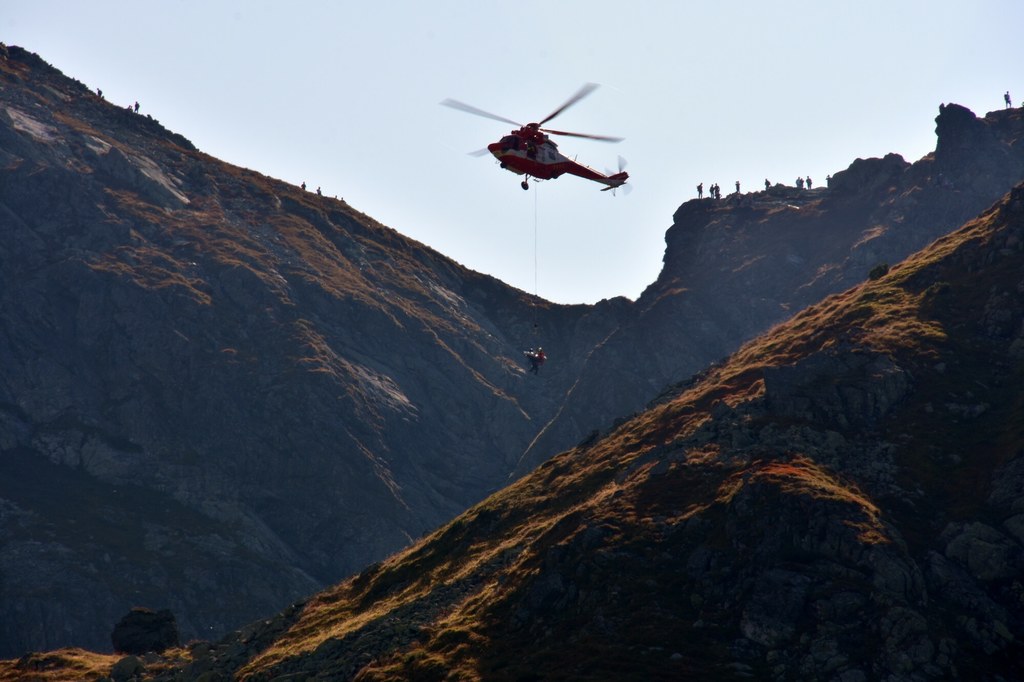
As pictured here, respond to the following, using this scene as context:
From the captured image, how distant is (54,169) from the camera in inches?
6900

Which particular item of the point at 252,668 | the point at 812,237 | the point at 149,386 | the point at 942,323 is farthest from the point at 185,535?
the point at 812,237

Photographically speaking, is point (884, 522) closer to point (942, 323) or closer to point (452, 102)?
point (942, 323)

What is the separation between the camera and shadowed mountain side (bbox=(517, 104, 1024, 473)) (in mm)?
164500

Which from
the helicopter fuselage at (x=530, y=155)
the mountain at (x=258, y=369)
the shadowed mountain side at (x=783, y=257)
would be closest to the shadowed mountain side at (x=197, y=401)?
the mountain at (x=258, y=369)

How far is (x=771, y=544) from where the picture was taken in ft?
178

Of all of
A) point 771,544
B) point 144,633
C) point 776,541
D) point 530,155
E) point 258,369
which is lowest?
point 144,633

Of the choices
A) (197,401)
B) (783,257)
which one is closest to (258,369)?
(197,401)

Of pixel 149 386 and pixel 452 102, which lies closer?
pixel 452 102

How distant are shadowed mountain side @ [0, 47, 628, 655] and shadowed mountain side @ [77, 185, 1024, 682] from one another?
2081 inches

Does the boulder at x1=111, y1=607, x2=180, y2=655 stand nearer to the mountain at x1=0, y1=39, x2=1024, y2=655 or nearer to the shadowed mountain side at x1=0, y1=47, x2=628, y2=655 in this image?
the shadowed mountain side at x1=0, y1=47, x2=628, y2=655

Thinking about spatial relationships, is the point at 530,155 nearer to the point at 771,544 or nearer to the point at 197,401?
the point at 771,544

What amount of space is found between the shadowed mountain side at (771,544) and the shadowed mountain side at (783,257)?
84.3 m

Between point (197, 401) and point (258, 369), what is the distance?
35.4 feet

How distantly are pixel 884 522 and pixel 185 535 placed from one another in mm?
98200
